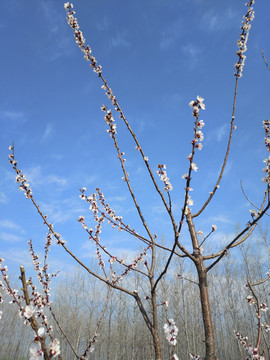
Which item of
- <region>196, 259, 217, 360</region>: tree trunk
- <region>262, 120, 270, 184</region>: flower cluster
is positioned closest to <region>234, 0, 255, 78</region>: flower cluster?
<region>262, 120, 270, 184</region>: flower cluster

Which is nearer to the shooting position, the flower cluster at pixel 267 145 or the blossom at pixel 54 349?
the blossom at pixel 54 349

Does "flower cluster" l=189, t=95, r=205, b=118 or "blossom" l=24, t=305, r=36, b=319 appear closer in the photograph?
"blossom" l=24, t=305, r=36, b=319

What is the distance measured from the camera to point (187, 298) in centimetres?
2108

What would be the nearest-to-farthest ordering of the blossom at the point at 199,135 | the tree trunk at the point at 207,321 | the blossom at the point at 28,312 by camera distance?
the blossom at the point at 28,312
the tree trunk at the point at 207,321
the blossom at the point at 199,135

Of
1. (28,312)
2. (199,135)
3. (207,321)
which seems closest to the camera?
(28,312)

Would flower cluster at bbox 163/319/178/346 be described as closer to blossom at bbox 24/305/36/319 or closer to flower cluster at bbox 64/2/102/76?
blossom at bbox 24/305/36/319

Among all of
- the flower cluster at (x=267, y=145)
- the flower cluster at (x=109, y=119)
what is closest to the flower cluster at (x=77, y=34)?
the flower cluster at (x=109, y=119)

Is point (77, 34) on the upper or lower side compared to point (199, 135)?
upper

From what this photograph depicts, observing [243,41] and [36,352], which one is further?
[243,41]

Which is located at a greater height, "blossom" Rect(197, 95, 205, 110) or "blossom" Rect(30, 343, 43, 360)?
"blossom" Rect(197, 95, 205, 110)

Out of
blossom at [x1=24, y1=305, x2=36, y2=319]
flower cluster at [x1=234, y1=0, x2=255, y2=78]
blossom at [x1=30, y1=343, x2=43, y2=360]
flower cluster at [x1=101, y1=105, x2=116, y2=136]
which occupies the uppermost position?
flower cluster at [x1=234, y1=0, x2=255, y2=78]

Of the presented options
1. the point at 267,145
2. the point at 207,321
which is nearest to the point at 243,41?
the point at 267,145

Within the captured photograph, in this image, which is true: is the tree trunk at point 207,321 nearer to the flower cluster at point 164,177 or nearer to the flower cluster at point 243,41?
the flower cluster at point 164,177

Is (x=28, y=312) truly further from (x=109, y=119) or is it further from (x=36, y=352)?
(x=109, y=119)
